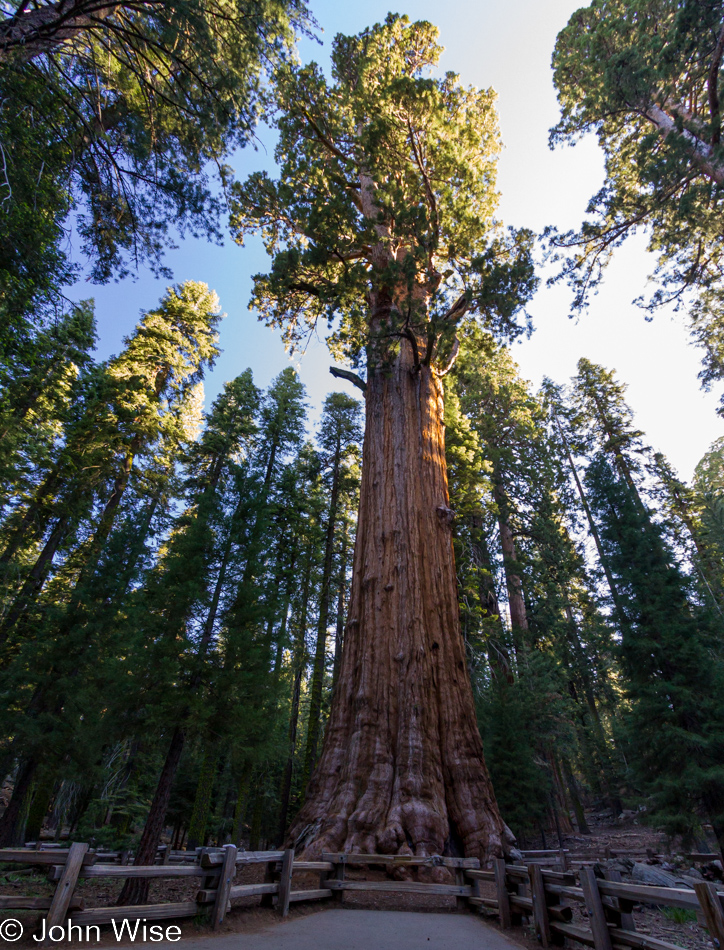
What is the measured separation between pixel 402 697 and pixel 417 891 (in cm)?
235

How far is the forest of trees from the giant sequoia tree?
0.06 metres

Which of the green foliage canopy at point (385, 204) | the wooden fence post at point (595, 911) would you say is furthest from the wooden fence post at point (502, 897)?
the green foliage canopy at point (385, 204)

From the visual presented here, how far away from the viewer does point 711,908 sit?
2.46m

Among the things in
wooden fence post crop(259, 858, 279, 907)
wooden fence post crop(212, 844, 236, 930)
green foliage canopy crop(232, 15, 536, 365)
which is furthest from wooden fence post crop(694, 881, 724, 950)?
green foliage canopy crop(232, 15, 536, 365)

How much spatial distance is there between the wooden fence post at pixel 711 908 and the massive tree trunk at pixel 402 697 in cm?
400

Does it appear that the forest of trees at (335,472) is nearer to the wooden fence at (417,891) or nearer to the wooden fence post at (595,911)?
the wooden fence at (417,891)

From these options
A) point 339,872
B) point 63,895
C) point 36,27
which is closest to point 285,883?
point 339,872

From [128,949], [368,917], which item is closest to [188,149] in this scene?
[128,949]

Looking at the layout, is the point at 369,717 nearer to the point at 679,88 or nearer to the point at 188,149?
the point at 188,149

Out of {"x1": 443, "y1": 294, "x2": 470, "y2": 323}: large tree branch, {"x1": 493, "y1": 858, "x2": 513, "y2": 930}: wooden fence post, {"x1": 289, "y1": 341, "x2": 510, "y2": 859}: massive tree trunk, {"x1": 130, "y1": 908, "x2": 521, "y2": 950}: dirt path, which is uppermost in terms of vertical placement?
{"x1": 443, "y1": 294, "x2": 470, "y2": 323}: large tree branch

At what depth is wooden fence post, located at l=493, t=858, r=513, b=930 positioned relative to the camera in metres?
4.74

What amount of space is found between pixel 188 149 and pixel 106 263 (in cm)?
281

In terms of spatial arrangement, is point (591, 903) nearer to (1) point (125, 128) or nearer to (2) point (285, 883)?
(2) point (285, 883)

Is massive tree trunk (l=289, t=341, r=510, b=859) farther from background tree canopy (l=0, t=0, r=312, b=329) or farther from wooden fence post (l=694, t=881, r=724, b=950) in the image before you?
background tree canopy (l=0, t=0, r=312, b=329)
